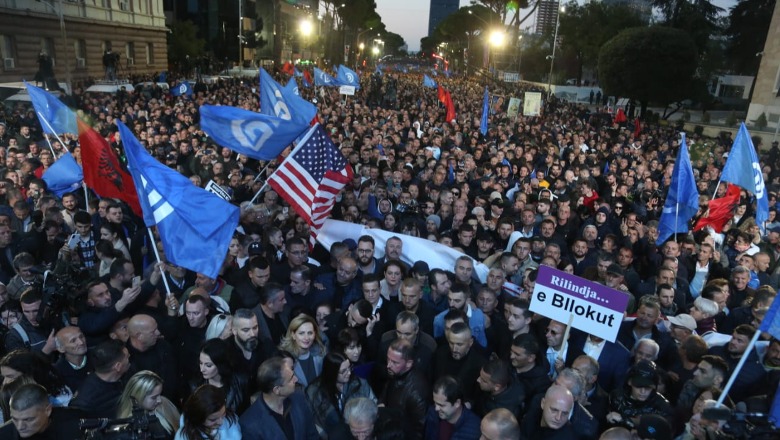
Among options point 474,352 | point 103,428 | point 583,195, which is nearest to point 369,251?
point 474,352

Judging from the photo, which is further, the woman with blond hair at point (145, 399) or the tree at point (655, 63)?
the tree at point (655, 63)

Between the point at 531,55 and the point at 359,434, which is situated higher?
the point at 531,55

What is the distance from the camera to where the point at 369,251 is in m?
6.80

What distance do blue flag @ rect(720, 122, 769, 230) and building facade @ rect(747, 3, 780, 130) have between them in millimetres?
25621

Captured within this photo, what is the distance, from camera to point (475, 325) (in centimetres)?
552

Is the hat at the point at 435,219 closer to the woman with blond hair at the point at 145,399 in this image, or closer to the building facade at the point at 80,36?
the woman with blond hair at the point at 145,399

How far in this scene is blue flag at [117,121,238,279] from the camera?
17.8ft

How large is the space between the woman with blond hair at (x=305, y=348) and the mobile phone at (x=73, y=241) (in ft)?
13.5

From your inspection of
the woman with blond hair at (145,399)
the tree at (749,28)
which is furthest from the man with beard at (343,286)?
the tree at (749,28)

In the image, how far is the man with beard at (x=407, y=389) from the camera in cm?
415

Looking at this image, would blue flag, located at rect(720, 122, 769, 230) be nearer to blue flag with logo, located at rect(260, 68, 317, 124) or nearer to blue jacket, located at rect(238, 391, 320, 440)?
blue flag with logo, located at rect(260, 68, 317, 124)

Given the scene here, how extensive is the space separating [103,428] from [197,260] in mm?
2459

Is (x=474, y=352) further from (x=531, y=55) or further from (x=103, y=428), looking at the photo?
(x=531, y=55)

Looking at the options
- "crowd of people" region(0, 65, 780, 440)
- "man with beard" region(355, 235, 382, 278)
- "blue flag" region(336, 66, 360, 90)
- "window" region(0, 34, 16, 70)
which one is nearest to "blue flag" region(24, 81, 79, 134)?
"crowd of people" region(0, 65, 780, 440)
